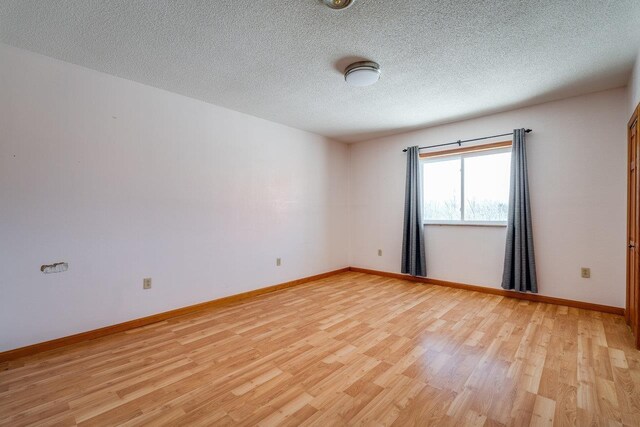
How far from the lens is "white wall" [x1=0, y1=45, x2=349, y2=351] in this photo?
2.28 metres

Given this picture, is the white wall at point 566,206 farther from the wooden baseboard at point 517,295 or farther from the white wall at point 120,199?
the white wall at point 120,199

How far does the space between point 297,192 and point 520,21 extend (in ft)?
10.7

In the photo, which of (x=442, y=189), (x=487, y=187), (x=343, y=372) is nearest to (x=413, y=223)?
(x=442, y=189)

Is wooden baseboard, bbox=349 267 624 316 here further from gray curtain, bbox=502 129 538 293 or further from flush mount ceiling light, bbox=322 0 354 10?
flush mount ceiling light, bbox=322 0 354 10

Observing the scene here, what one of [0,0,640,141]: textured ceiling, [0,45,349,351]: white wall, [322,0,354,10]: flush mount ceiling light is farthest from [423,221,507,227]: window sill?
[322,0,354,10]: flush mount ceiling light

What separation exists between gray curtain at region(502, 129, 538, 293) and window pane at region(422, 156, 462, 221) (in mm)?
737

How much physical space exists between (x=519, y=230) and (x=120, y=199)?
177 inches

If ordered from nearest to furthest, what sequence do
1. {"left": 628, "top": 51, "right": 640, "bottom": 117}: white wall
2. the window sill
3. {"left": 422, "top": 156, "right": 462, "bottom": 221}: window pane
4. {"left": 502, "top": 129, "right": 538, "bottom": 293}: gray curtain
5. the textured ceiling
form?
the textured ceiling → {"left": 628, "top": 51, "right": 640, "bottom": 117}: white wall → {"left": 502, "top": 129, "right": 538, "bottom": 293}: gray curtain → the window sill → {"left": 422, "top": 156, "right": 462, "bottom": 221}: window pane

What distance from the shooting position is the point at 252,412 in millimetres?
1589

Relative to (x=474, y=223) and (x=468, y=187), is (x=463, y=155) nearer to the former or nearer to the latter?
(x=468, y=187)

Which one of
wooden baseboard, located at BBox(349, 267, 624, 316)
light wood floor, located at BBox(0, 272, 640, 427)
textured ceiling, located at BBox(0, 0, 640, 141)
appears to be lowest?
light wood floor, located at BBox(0, 272, 640, 427)

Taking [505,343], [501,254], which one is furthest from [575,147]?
[505,343]

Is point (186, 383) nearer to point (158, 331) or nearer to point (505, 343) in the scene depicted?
point (158, 331)

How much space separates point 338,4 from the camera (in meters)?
1.78
